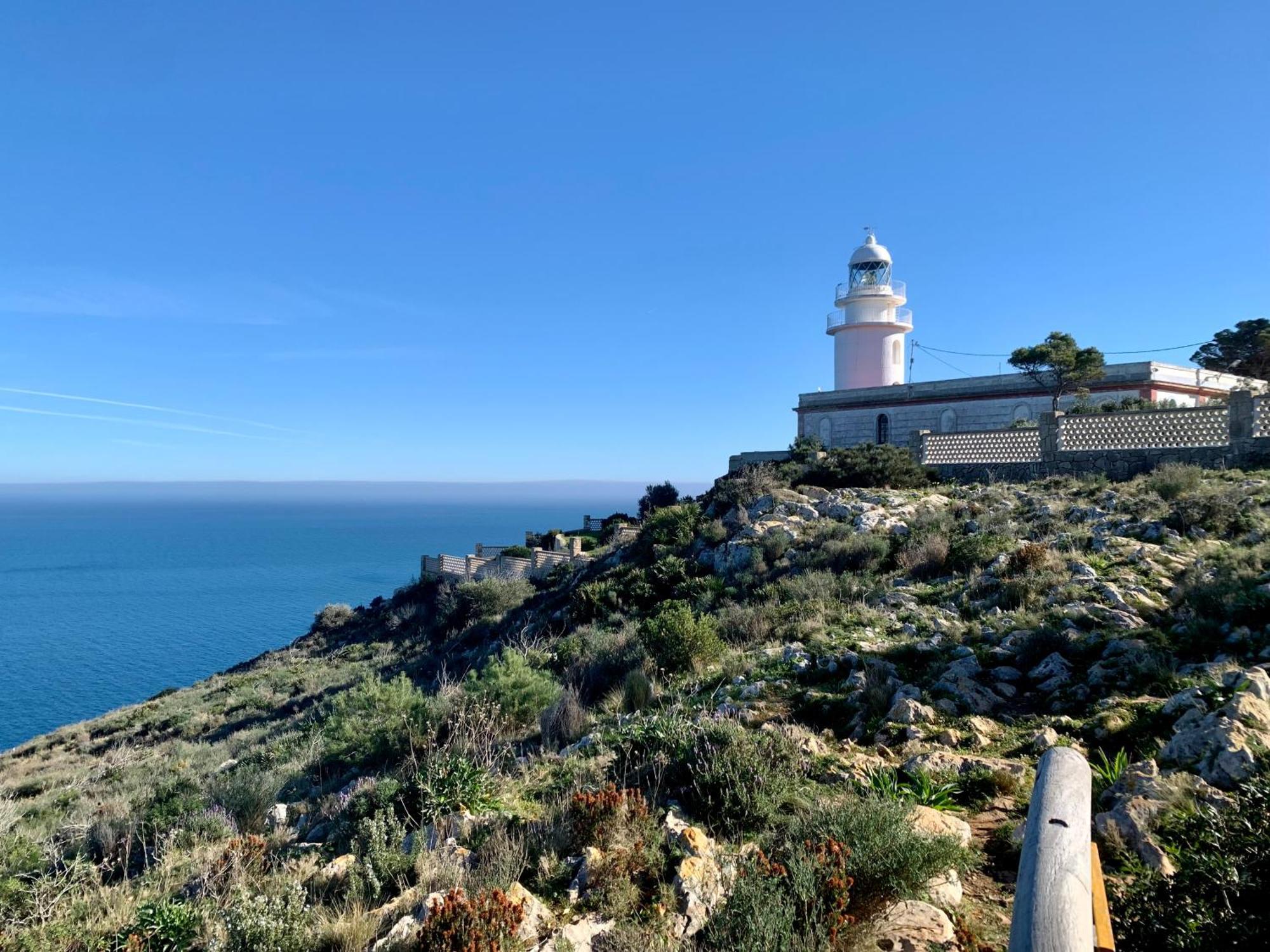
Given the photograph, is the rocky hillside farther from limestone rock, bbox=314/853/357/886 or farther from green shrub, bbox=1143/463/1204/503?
green shrub, bbox=1143/463/1204/503

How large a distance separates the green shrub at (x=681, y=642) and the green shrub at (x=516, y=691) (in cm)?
140

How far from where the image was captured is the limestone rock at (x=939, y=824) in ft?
14.2

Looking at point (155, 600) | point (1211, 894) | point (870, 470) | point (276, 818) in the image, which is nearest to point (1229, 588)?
point (1211, 894)

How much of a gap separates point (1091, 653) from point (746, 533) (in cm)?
865

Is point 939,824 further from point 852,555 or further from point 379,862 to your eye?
point 852,555

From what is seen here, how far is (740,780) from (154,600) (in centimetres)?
7800

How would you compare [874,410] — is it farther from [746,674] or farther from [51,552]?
[51,552]

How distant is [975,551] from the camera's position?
11.5 m

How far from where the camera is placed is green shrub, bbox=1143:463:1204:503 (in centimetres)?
1286

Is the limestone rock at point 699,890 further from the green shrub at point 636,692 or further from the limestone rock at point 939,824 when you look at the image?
the green shrub at point 636,692

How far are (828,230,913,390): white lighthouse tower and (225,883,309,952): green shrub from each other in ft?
110

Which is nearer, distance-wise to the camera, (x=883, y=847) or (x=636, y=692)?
(x=883, y=847)

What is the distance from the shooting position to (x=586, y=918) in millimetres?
3893

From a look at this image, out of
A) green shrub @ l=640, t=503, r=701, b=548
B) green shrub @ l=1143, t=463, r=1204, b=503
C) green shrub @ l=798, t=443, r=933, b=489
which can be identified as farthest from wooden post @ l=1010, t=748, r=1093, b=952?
green shrub @ l=798, t=443, r=933, b=489
